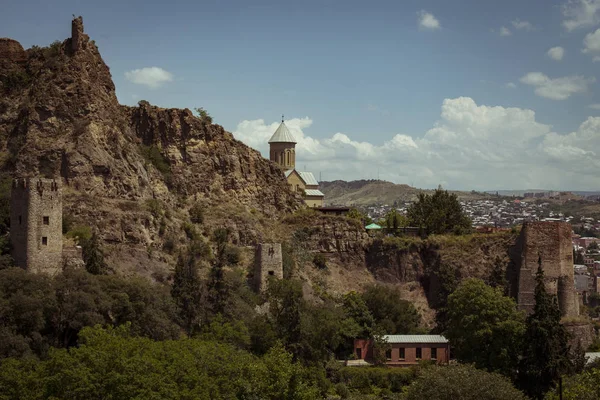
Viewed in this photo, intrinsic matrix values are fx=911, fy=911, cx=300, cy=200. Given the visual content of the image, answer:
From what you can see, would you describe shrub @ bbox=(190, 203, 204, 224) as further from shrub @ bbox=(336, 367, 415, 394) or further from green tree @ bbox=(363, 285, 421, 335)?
shrub @ bbox=(336, 367, 415, 394)

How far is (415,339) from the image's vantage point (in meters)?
50.5

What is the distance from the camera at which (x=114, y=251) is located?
46.9 m

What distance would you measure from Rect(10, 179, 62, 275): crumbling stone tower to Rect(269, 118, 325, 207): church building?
1189 inches

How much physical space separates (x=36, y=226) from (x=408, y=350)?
833 inches

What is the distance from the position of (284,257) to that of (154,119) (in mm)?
12268

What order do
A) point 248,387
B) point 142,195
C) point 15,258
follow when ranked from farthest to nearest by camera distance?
point 142,195 < point 15,258 < point 248,387

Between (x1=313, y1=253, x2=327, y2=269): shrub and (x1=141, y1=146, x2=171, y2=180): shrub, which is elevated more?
(x1=141, y1=146, x2=171, y2=180): shrub

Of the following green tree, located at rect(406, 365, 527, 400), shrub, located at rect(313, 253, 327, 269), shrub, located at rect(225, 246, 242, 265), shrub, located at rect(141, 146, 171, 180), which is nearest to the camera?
green tree, located at rect(406, 365, 527, 400)

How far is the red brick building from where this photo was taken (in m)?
49.9

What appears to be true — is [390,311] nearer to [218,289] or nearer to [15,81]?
[218,289]

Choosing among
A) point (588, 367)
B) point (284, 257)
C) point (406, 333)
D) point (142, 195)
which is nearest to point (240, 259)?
point (284, 257)

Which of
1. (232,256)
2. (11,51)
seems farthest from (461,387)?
(11,51)

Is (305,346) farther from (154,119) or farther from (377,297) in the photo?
(154,119)

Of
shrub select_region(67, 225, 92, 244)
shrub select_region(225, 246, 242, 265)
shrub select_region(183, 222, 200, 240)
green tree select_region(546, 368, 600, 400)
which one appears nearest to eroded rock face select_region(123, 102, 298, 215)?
shrub select_region(183, 222, 200, 240)
